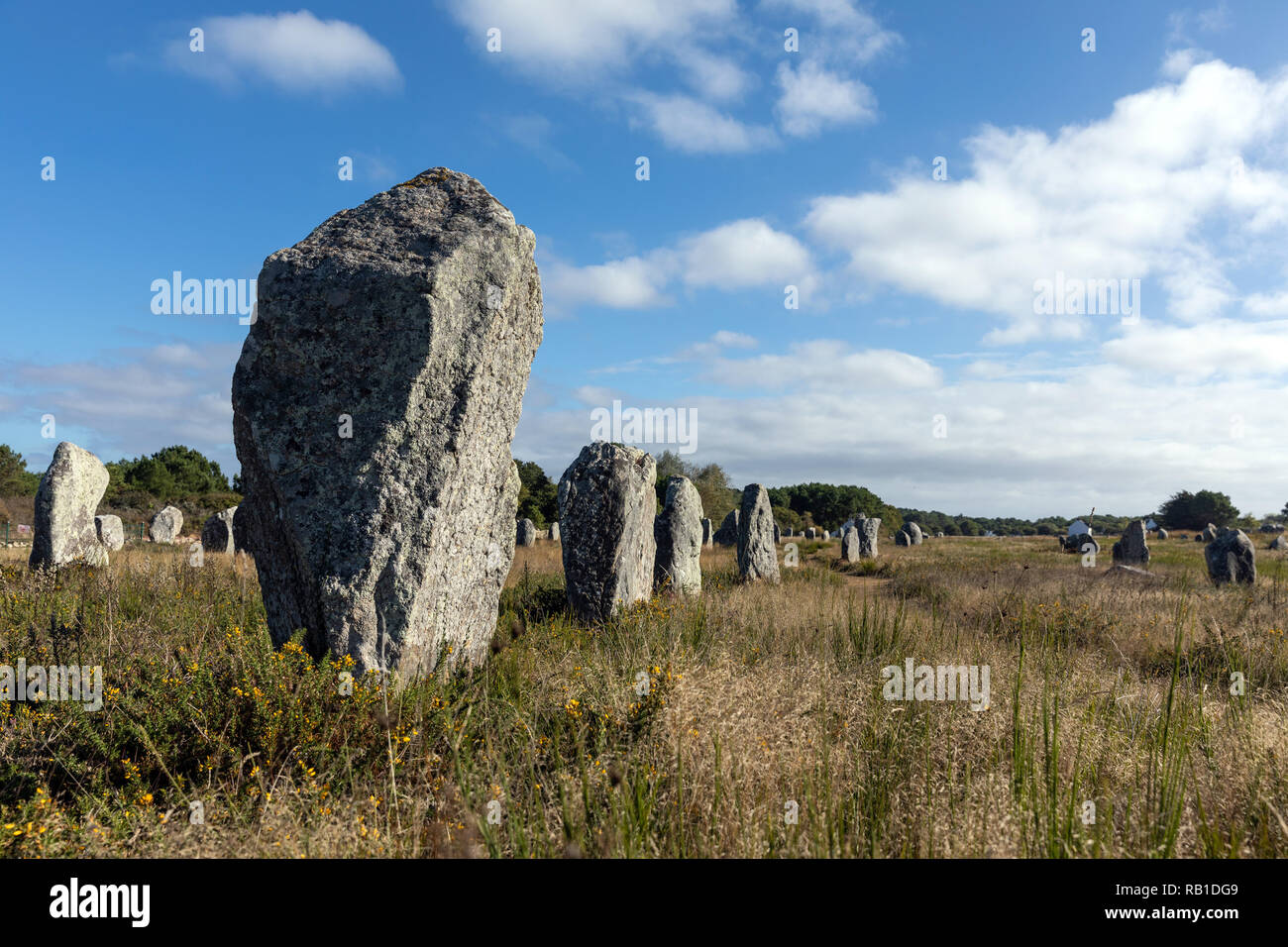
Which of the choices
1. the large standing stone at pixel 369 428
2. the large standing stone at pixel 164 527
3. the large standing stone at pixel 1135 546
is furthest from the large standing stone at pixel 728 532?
the large standing stone at pixel 369 428

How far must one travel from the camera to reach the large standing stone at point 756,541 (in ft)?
49.5

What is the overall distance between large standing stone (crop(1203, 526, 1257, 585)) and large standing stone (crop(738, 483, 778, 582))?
9.45 m

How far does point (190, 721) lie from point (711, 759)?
271 centimetres

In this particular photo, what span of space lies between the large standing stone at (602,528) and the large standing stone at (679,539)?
270cm

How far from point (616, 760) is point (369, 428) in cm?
248

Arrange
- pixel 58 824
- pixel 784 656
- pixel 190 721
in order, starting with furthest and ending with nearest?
pixel 784 656 → pixel 190 721 → pixel 58 824

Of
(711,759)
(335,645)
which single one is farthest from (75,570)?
(711,759)

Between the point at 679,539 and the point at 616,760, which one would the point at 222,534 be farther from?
the point at 616,760

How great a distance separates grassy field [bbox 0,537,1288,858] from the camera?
9.52 feet

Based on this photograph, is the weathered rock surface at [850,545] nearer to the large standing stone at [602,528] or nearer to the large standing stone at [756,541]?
the large standing stone at [756,541]

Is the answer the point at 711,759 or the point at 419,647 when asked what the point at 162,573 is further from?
the point at 711,759

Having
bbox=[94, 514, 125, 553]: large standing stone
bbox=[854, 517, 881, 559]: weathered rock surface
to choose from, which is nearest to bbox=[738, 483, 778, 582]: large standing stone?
bbox=[854, 517, 881, 559]: weathered rock surface
